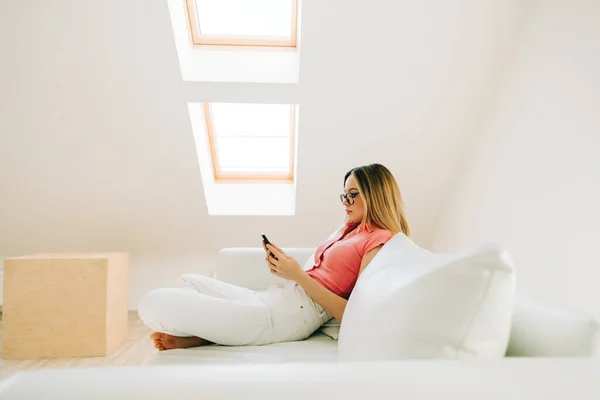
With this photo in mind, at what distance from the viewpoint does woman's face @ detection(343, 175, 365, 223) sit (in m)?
1.93

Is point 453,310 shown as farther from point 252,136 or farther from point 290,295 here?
point 252,136

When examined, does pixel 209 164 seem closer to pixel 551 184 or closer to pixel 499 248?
pixel 551 184

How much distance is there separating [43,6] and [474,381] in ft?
9.73

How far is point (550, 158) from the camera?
260cm

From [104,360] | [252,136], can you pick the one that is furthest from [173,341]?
[252,136]

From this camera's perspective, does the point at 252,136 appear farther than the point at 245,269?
Yes

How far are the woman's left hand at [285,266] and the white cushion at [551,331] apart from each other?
840 millimetres

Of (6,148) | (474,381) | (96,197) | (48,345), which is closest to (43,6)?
(6,148)

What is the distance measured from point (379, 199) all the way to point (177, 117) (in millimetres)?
1903

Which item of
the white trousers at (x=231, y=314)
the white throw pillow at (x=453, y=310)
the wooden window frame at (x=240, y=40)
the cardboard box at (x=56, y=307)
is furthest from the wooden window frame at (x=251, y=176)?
the white throw pillow at (x=453, y=310)

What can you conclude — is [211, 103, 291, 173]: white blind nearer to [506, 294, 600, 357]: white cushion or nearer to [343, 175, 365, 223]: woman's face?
[343, 175, 365, 223]: woman's face

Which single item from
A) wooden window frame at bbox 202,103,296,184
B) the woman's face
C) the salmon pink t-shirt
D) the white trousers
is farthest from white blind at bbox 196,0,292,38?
the white trousers

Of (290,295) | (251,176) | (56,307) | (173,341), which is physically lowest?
(56,307)

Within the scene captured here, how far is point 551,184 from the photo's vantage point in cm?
258
